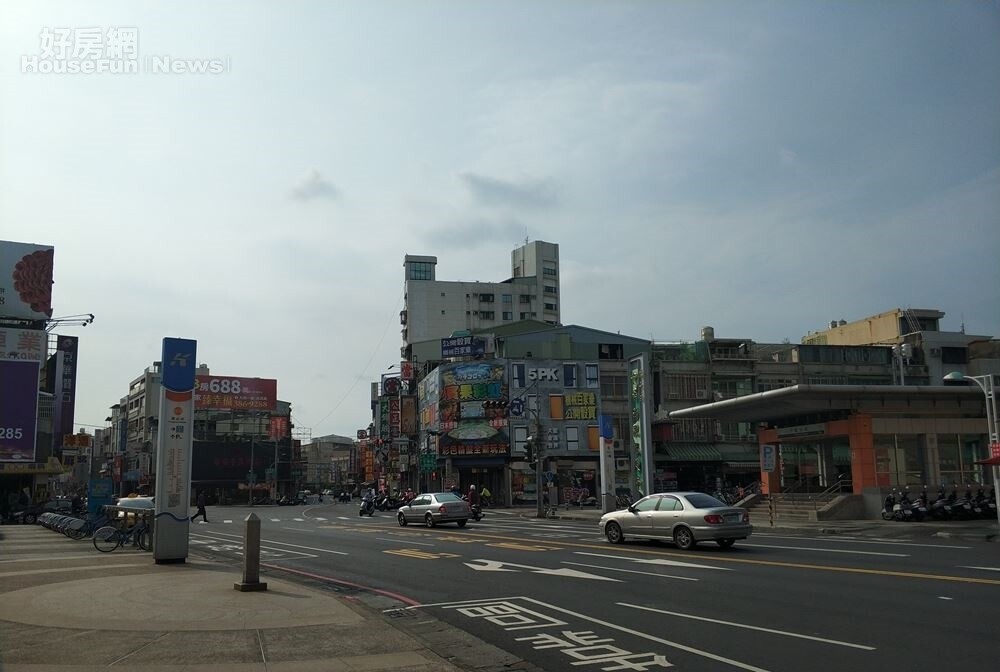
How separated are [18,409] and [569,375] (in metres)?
40.1

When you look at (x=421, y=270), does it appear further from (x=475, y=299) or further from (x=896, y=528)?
(x=896, y=528)

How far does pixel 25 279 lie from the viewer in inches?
2229

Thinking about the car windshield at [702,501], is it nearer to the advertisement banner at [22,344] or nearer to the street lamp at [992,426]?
the street lamp at [992,426]

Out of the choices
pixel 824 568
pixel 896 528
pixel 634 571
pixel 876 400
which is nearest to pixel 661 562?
pixel 634 571

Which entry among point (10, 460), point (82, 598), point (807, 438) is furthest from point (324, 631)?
point (10, 460)

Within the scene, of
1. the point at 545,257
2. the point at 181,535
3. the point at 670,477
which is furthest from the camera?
the point at 545,257

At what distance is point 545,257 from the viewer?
113062 mm

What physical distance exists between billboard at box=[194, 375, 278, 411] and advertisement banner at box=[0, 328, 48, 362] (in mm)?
47096

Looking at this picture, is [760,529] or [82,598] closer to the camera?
[82,598]

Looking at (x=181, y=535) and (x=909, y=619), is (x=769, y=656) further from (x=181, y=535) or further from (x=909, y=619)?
(x=181, y=535)

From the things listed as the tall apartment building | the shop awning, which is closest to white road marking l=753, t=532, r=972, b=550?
the shop awning

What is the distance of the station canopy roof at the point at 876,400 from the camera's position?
32.6 m

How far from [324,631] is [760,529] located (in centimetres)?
2282

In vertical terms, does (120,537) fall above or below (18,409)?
below
